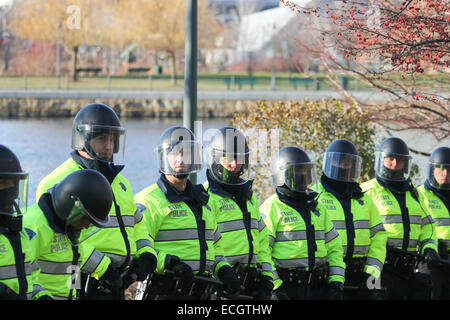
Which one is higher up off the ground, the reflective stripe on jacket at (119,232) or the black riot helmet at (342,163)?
the black riot helmet at (342,163)

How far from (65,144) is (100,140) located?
721 inches

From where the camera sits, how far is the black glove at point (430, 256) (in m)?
7.39

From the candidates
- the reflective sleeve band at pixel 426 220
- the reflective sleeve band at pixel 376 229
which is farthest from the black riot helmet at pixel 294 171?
the reflective sleeve band at pixel 426 220

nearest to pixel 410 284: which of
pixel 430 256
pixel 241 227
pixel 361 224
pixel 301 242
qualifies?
pixel 430 256

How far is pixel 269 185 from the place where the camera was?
10984 mm

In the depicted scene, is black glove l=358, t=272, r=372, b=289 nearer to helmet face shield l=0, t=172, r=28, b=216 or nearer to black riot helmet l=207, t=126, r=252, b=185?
black riot helmet l=207, t=126, r=252, b=185

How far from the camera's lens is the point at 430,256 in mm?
7395

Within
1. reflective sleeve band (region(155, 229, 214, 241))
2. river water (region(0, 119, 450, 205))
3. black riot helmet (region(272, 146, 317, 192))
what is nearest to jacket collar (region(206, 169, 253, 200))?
black riot helmet (region(272, 146, 317, 192))

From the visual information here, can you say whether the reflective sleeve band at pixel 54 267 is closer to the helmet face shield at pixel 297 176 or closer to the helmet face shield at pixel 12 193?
the helmet face shield at pixel 12 193

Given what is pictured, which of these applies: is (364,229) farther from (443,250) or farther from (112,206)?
(112,206)

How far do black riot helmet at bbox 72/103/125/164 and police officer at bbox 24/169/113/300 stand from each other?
95 centimetres

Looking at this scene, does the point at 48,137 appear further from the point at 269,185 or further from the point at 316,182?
the point at 316,182

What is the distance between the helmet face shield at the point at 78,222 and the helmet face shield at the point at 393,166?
366cm

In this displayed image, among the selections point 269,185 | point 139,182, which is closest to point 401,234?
point 269,185
